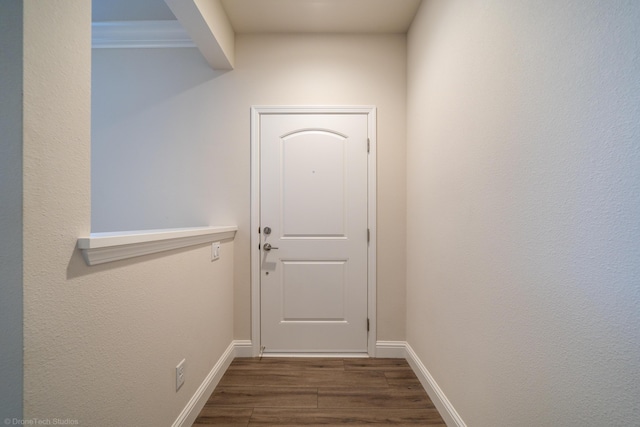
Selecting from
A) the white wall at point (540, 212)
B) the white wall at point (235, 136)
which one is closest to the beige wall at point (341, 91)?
the white wall at point (235, 136)

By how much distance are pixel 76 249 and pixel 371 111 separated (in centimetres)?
201

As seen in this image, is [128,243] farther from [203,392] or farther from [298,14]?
[298,14]

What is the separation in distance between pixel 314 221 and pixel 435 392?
4.50 ft

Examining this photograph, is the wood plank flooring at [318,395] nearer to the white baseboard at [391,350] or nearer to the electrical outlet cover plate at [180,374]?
the white baseboard at [391,350]

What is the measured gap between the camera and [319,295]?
2.15 metres

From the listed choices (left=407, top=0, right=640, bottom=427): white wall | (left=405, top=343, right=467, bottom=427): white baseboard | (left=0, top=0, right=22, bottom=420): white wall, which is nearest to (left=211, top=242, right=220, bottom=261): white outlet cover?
(left=0, top=0, right=22, bottom=420): white wall

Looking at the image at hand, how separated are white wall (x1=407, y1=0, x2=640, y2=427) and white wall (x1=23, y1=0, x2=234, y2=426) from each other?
1.40 m

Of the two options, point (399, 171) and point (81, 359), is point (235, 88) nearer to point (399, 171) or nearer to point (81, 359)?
point (399, 171)

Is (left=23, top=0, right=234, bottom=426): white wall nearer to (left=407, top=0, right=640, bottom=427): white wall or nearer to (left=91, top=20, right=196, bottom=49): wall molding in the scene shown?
(left=407, top=0, right=640, bottom=427): white wall

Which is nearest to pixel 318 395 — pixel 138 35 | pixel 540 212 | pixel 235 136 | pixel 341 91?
pixel 540 212

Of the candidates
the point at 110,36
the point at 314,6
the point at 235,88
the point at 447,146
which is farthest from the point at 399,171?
the point at 110,36

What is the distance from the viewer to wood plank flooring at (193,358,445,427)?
1.46m

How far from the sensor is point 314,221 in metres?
2.15

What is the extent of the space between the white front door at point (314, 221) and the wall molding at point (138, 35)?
96 centimetres
